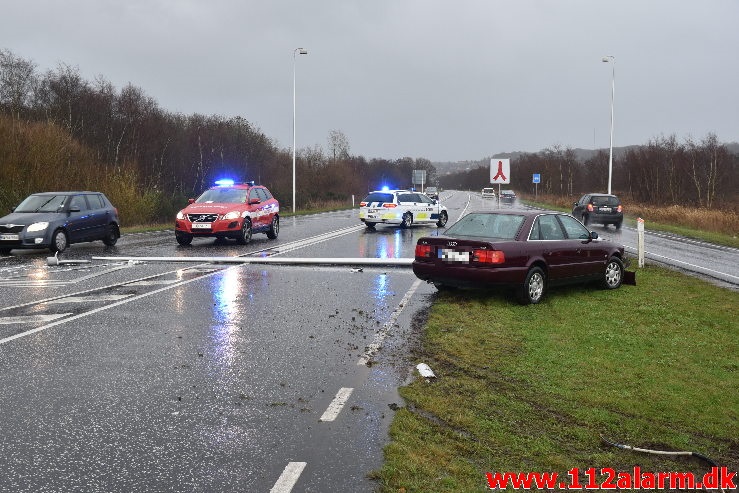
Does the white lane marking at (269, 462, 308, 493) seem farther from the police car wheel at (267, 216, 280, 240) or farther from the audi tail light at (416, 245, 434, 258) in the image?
the police car wheel at (267, 216, 280, 240)

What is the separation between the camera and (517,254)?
9625 mm

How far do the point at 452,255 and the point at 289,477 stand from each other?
6.35m

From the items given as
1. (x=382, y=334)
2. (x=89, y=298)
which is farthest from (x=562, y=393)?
(x=89, y=298)

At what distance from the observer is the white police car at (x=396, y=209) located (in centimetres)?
2730

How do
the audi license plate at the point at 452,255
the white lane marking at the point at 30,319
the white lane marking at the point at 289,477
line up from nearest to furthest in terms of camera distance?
1. the white lane marking at the point at 289,477
2. the white lane marking at the point at 30,319
3. the audi license plate at the point at 452,255

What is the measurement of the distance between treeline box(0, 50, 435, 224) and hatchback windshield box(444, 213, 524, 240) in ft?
74.1

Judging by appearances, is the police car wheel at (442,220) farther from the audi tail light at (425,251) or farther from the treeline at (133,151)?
Result: the audi tail light at (425,251)

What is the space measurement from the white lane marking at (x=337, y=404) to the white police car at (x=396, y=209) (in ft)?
70.3

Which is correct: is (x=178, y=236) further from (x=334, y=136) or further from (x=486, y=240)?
(x=334, y=136)

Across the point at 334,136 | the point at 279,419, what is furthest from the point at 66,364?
the point at 334,136

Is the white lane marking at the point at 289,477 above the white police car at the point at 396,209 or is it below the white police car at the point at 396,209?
below

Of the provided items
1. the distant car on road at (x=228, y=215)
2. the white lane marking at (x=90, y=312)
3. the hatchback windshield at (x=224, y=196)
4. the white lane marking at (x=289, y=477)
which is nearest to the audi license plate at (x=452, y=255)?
the white lane marking at (x=90, y=312)

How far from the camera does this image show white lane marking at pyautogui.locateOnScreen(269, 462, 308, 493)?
12.1 ft

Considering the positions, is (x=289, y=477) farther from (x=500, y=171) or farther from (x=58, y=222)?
(x=500, y=171)
